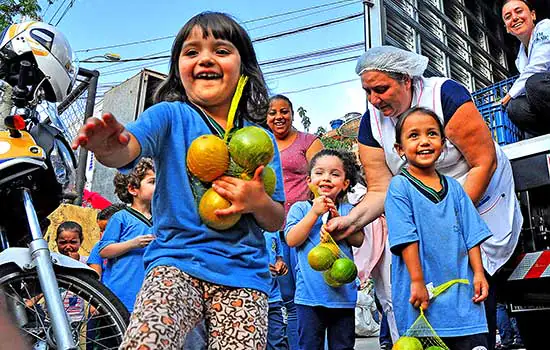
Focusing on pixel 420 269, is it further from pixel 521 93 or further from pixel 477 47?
pixel 477 47

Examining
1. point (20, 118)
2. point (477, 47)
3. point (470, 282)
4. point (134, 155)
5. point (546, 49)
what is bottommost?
point (470, 282)

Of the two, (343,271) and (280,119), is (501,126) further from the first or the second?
(280,119)

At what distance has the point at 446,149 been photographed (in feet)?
10.6

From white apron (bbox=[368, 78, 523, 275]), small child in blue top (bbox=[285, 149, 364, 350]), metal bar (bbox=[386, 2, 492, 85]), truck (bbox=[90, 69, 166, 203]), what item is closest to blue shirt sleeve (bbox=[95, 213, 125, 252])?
small child in blue top (bbox=[285, 149, 364, 350])

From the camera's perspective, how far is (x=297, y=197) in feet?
15.3

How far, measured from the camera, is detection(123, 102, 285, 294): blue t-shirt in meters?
2.00

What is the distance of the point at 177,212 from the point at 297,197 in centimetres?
262

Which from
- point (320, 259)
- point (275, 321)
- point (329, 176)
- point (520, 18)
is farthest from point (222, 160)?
point (520, 18)

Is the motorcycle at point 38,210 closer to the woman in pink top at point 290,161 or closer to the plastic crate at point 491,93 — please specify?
the woman in pink top at point 290,161

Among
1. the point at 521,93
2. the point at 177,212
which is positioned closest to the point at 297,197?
the point at 521,93

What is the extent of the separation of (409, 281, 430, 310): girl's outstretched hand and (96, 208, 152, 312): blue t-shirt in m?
1.78

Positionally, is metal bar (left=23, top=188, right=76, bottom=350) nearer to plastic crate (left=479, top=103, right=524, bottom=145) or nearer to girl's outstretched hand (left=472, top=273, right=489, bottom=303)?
girl's outstretched hand (left=472, top=273, right=489, bottom=303)

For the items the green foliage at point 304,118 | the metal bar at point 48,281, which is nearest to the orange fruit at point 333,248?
the metal bar at point 48,281

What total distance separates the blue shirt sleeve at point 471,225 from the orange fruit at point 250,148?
1.27m
